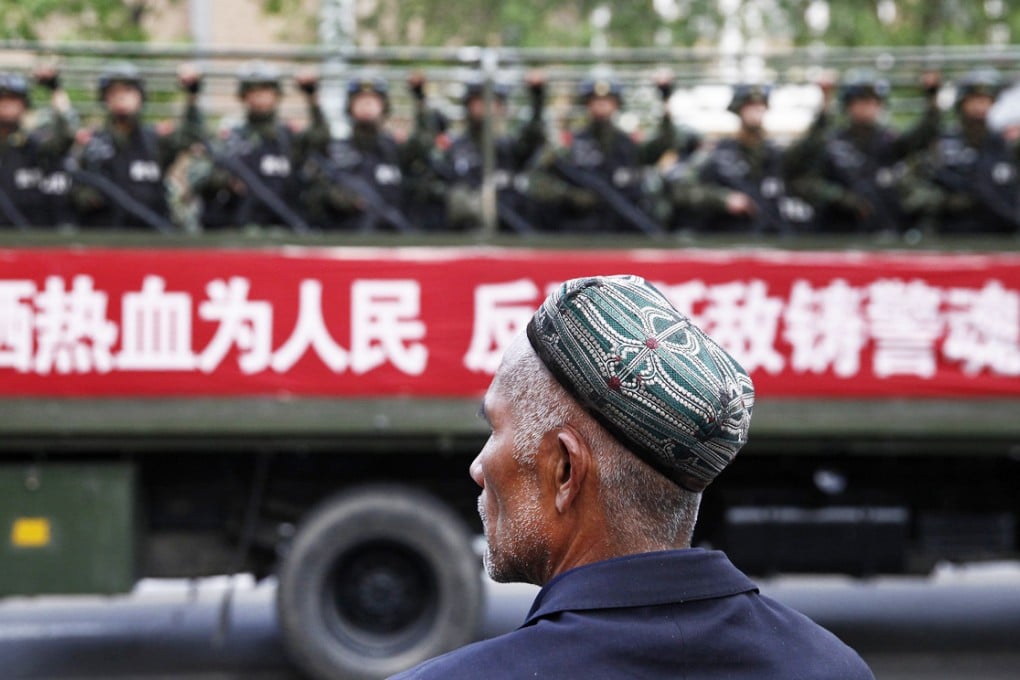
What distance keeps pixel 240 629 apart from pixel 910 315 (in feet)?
14.2

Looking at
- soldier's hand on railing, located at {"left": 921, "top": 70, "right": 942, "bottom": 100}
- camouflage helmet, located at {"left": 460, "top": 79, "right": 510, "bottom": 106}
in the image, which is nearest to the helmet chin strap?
camouflage helmet, located at {"left": 460, "top": 79, "right": 510, "bottom": 106}

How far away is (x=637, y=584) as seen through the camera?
4.66 ft

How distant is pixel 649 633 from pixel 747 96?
6471 millimetres

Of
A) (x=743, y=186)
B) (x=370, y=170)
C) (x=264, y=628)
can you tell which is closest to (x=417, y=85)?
(x=370, y=170)

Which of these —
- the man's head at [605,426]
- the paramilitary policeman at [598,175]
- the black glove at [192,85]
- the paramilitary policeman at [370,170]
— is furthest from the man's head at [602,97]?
the man's head at [605,426]

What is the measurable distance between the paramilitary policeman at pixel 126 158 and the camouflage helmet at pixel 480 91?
1440 millimetres

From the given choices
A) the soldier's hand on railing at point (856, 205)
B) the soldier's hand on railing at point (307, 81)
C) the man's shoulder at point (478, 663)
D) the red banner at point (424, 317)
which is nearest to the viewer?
the man's shoulder at point (478, 663)

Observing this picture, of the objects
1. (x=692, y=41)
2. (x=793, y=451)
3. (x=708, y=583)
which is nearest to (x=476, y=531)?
(x=793, y=451)

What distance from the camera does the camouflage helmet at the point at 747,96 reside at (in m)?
7.48

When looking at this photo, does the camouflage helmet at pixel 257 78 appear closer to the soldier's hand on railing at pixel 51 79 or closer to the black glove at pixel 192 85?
the black glove at pixel 192 85

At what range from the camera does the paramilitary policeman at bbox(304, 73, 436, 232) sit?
24.2 ft

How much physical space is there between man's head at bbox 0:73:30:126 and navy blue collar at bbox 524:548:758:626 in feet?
21.6

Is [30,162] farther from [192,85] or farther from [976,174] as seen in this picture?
[976,174]

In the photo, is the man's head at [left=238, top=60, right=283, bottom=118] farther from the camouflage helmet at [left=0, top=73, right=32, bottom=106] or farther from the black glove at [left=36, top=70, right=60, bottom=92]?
the camouflage helmet at [left=0, top=73, right=32, bottom=106]
